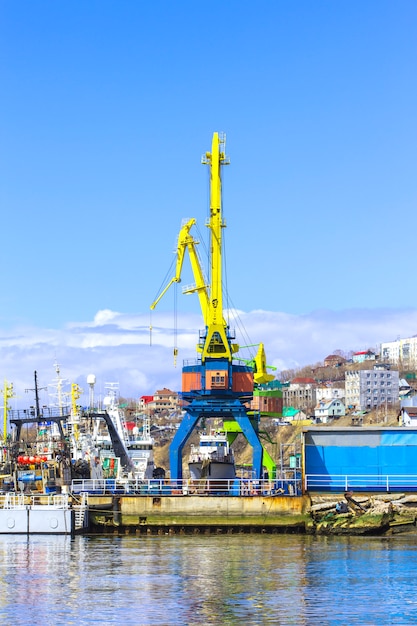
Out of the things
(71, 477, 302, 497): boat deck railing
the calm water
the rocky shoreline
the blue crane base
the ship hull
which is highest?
the blue crane base

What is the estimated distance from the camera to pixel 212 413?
69.9 meters

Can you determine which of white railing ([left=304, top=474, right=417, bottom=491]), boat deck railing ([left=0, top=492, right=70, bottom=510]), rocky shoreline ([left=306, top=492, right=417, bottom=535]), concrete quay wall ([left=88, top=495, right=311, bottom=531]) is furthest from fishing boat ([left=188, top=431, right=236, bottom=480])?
boat deck railing ([left=0, top=492, right=70, bottom=510])

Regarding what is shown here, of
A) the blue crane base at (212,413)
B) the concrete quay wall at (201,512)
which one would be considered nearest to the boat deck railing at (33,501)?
the concrete quay wall at (201,512)

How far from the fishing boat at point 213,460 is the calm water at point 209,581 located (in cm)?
1461

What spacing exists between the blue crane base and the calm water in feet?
36.7

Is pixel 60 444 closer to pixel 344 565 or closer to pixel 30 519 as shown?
pixel 30 519

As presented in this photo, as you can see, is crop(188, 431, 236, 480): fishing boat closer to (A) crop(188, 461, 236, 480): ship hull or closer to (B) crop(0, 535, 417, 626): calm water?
(A) crop(188, 461, 236, 480): ship hull

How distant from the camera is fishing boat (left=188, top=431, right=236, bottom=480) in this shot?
72.9 metres

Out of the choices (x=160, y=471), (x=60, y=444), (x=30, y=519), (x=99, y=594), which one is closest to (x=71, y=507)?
(x=30, y=519)

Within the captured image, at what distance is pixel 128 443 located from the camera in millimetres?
81000

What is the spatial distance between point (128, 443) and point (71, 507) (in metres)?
20.4

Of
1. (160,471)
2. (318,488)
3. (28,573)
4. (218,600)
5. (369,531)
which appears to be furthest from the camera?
(160,471)

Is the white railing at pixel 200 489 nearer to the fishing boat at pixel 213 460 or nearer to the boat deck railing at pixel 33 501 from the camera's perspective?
the boat deck railing at pixel 33 501

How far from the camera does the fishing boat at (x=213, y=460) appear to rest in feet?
239
